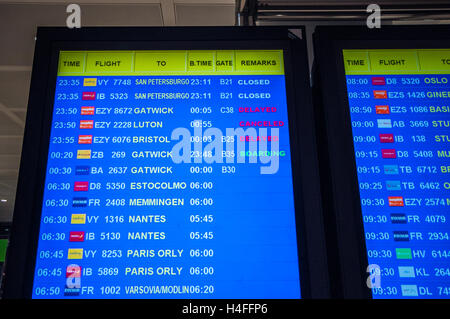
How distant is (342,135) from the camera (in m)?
0.72

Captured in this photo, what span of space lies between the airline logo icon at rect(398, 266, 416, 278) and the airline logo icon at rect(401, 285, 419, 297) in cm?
2

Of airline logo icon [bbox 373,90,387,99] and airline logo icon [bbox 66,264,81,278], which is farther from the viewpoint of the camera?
airline logo icon [bbox 373,90,387,99]

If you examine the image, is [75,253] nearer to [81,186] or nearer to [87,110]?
[81,186]

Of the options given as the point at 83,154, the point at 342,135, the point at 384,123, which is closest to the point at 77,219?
the point at 83,154

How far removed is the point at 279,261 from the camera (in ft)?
2.17

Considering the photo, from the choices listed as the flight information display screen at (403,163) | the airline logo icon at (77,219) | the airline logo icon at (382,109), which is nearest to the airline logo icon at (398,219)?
the flight information display screen at (403,163)

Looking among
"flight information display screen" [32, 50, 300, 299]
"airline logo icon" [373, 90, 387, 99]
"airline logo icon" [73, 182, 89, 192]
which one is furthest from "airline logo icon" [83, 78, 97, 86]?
"airline logo icon" [373, 90, 387, 99]

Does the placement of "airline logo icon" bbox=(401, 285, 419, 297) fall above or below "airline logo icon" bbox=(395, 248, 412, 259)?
below

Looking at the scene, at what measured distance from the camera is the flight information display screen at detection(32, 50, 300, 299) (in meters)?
0.65

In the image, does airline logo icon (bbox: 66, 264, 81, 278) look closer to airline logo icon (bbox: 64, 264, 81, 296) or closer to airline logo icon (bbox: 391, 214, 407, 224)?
airline logo icon (bbox: 64, 264, 81, 296)

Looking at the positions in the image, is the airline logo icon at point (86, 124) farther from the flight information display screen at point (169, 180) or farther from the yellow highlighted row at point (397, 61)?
the yellow highlighted row at point (397, 61)

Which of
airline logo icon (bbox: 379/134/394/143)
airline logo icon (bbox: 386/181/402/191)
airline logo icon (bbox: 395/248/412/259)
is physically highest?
airline logo icon (bbox: 379/134/394/143)
